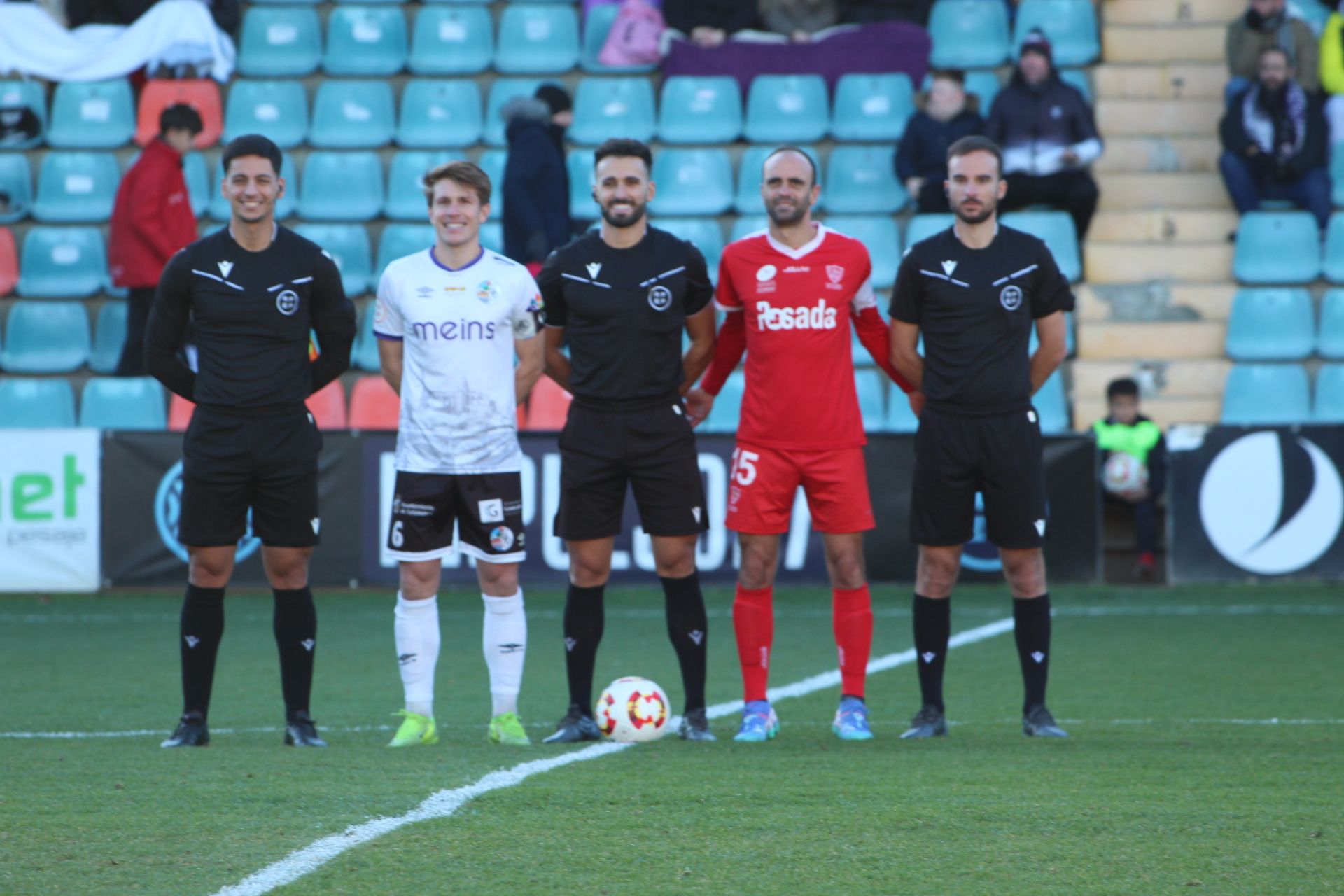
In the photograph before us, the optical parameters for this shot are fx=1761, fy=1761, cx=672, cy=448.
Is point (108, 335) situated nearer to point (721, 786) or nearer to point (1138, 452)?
point (1138, 452)

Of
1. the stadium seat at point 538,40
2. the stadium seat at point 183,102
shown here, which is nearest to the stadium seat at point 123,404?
the stadium seat at point 183,102

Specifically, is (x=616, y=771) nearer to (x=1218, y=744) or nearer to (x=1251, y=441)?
(x=1218, y=744)

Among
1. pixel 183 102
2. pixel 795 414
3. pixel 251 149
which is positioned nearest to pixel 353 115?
pixel 183 102

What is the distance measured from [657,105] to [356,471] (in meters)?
5.11

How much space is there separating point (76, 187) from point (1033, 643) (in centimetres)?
1067

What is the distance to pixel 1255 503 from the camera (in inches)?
452

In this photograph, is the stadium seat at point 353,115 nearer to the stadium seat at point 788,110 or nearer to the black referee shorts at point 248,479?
the stadium seat at point 788,110

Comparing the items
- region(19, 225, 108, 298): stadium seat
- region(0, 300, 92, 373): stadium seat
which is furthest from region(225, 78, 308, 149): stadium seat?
region(0, 300, 92, 373): stadium seat

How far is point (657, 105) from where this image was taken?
15125mm

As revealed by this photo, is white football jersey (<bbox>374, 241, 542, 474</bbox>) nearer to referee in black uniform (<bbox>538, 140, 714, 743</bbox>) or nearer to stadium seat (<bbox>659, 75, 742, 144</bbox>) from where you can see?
referee in black uniform (<bbox>538, 140, 714, 743</bbox>)

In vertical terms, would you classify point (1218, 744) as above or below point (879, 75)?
below

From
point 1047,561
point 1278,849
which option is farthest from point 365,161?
point 1278,849

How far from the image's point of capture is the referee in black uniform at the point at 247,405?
236 inches

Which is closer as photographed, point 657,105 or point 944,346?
point 944,346
